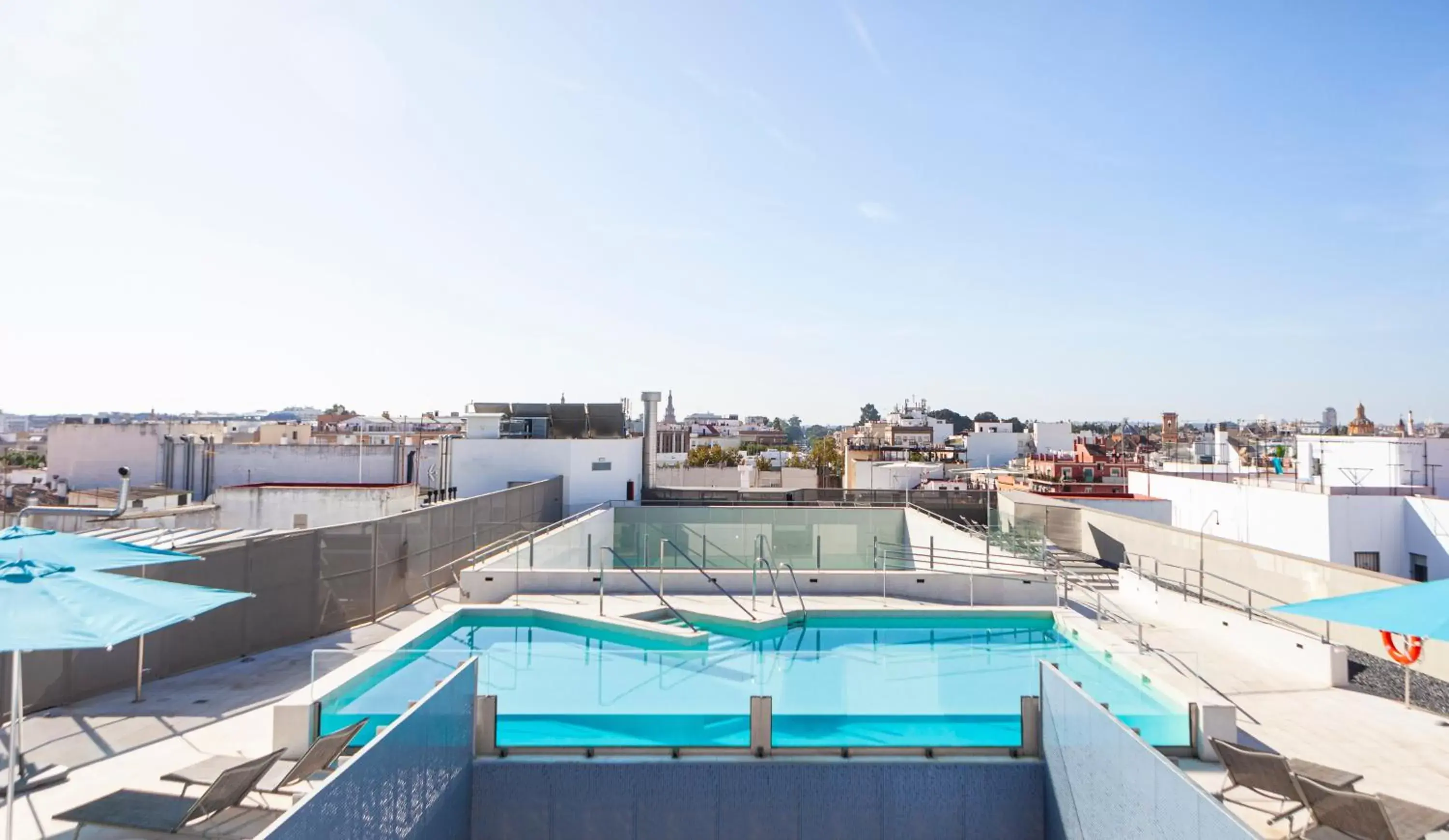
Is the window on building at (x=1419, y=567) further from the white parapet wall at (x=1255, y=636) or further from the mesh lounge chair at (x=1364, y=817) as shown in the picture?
the mesh lounge chair at (x=1364, y=817)

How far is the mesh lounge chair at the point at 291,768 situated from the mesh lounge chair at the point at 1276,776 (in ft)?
21.6

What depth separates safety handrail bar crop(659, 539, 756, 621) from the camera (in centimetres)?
1194

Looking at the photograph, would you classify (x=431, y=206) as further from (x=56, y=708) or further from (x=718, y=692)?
(x=718, y=692)

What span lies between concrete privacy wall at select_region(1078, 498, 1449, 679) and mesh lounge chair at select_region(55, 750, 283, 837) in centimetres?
926

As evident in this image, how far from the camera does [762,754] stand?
6156 millimetres

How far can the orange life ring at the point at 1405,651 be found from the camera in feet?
24.2

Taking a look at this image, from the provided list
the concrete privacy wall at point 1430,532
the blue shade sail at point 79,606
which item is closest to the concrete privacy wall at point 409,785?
the blue shade sail at point 79,606

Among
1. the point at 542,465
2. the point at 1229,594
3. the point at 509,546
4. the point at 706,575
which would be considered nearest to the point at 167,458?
the point at 542,465

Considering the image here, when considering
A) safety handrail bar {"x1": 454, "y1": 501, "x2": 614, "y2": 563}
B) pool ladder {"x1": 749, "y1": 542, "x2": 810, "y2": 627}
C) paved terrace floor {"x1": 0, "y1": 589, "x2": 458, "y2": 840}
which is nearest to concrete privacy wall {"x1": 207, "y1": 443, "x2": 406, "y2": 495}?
safety handrail bar {"x1": 454, "y1": 501, "x2": 614, "y2": 563}

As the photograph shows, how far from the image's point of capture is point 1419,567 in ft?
69.5

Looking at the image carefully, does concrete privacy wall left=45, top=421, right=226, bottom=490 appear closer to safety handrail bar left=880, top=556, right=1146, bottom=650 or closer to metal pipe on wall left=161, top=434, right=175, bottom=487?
metal pipe on wall left=161, top=434, right=175, bottom=487

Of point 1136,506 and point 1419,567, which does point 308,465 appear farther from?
point 1419,567

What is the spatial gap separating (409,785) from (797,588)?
9.18 metres

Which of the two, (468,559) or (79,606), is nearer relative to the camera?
(79,606)
